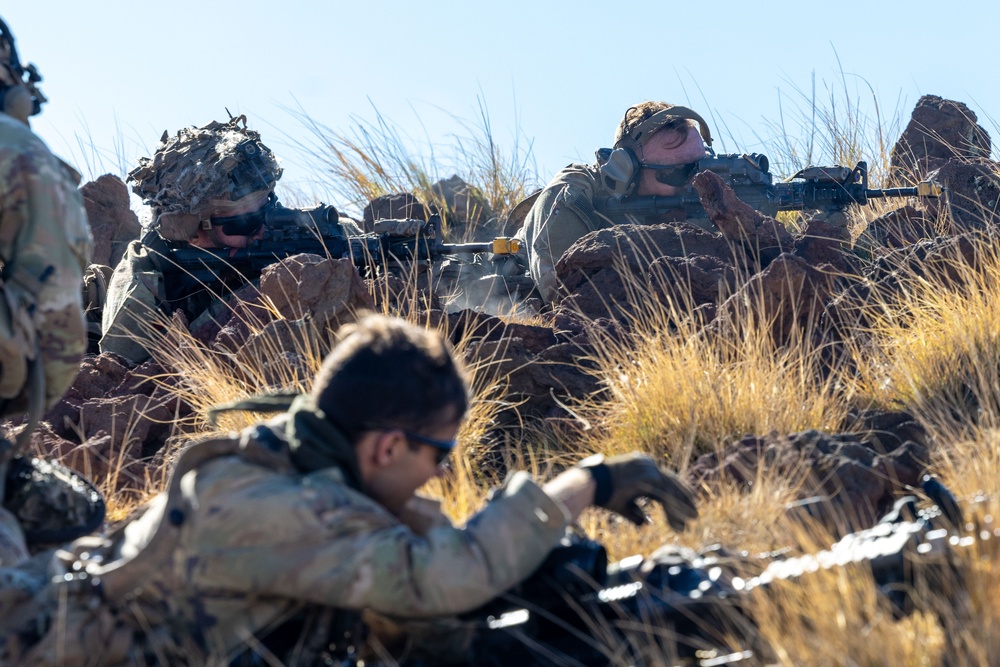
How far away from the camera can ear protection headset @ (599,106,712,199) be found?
31.3 ft

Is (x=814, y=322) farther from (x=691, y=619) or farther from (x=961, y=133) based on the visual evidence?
(x=961, y=133)

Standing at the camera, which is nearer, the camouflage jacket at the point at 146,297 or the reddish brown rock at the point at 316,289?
the reddish brown rock at the point at 316,289

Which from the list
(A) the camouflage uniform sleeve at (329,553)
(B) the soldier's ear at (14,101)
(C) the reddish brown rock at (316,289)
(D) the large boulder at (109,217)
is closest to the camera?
(A) the camouflage uniform sleeve at (329,553)

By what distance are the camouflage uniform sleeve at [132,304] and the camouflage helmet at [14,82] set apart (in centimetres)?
341

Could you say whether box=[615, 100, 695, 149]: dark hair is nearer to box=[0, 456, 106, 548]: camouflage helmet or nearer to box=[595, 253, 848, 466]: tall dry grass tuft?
box=[595, 253, 848, 466]: tall dry grass tuft

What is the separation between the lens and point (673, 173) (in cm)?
967

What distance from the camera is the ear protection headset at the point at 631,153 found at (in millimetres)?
9531

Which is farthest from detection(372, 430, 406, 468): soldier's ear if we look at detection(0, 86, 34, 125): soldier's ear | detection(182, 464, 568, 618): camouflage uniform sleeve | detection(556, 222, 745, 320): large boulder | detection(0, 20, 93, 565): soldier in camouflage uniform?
detection(556, 222, 745, 320): large boulder

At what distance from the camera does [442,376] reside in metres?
2.99

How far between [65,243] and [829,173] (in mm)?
6940

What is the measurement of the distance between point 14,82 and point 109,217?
291 inches

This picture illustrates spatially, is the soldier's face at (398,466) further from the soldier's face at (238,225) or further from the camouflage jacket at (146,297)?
the soldier's face at (238,225)

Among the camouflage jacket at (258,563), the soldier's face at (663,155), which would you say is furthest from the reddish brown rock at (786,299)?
the camouflage jacket at (258,563)

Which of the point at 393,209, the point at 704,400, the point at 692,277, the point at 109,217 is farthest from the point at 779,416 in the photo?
the point at 109,217
